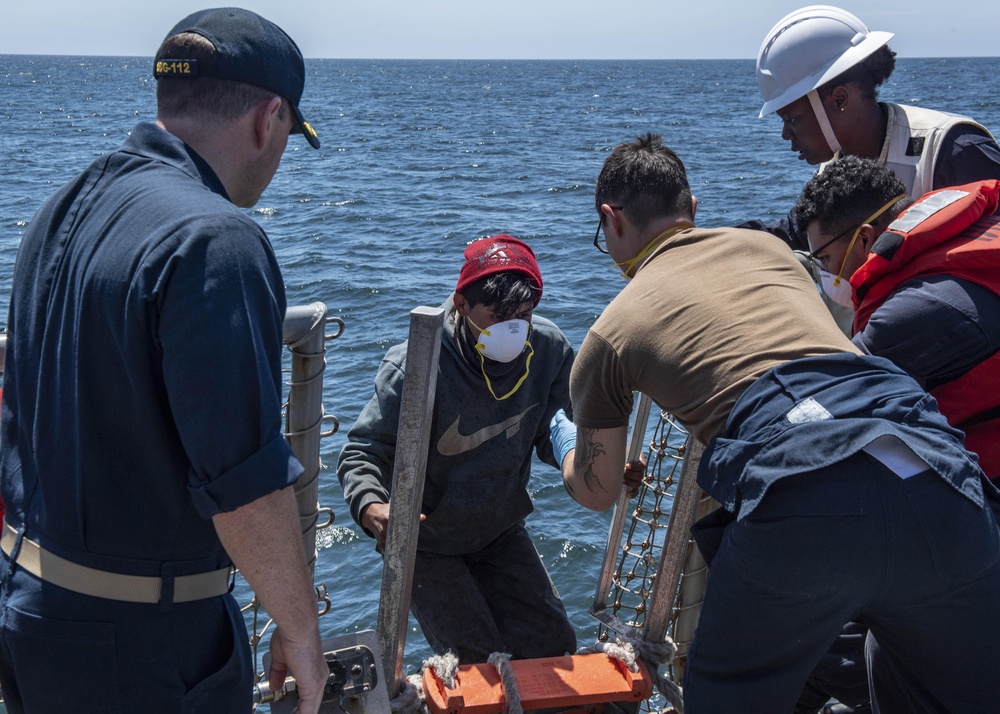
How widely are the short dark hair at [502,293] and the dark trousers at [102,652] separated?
1694 millimetres

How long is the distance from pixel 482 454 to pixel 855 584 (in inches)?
66.7

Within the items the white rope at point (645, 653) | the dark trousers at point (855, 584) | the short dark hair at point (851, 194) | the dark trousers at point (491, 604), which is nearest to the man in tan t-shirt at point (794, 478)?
the dark trousers at point (855, 584)

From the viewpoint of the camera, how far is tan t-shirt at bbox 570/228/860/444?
7.45 feet

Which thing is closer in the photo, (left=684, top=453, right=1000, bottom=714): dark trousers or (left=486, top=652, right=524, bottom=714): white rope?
(left=684, top=453, right=1000, bottom=714): dark trousers

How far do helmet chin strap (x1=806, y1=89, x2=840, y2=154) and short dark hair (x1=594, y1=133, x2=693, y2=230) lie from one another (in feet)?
3.11

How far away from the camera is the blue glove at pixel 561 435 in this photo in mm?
3410

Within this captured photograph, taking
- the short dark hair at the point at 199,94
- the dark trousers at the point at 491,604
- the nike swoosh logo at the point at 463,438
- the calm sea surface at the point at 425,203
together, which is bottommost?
the calm sea surface at the point at 425,203

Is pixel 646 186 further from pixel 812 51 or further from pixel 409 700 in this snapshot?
pixel 409 700

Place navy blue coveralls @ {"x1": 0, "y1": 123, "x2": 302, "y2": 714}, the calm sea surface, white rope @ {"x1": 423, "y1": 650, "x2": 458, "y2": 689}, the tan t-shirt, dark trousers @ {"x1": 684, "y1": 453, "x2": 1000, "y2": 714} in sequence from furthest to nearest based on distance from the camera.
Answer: the calm sea surface < white rope @ {"x1": 423, "y1": 650, "x2": 458, "y2": 689} < the tan t-shirt < dark trousers @ {"x1": 684, "y1": 453, "x2": 1000, "y2": 714} < navy blue coveralls @ {"x1": 0, "y1": 123, "x2": 302, "y2": 714}

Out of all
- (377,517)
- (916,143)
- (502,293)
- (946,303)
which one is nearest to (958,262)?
(946,303)

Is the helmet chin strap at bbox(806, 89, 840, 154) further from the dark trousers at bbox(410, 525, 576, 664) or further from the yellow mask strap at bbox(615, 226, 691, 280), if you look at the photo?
the dark trousers at bbox(410, 525, 576, 664)

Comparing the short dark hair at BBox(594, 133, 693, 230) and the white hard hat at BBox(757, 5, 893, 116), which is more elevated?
the white hard hat at BBox(757, 5, 893, 116)

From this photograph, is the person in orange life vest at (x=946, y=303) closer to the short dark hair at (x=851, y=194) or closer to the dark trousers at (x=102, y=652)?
the short dark hair at (x=851, y=194)

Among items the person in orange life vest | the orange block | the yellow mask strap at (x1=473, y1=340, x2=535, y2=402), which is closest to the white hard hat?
the person in orange life vest
